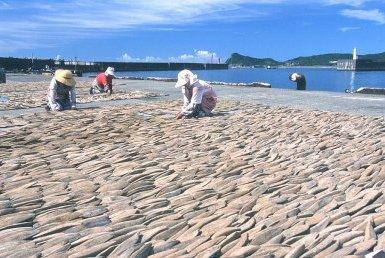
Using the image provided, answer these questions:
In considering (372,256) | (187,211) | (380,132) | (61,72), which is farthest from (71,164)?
(61,72)

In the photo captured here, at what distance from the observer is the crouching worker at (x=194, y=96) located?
457 inches

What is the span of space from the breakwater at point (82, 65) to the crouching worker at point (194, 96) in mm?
51744

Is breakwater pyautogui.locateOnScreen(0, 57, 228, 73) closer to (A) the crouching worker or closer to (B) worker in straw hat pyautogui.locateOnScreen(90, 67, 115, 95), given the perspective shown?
(B) worker in straw hat pyautogui.locateOnScreen(90, 67, 115, 95)

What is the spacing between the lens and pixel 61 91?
47.0 feet

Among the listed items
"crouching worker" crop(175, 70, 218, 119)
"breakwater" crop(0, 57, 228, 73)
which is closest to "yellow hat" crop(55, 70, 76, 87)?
"crouching worker" crop(175, 70, 218, 119)

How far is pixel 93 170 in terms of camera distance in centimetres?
666

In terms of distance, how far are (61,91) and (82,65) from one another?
3189 inches

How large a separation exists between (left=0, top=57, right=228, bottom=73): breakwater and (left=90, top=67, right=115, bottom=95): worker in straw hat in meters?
40.8

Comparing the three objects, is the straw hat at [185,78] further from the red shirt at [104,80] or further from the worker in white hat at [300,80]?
the worker in white hat at [300,80]

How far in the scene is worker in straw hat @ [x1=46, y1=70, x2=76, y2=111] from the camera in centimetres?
1371

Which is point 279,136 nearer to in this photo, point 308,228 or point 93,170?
point 93,170

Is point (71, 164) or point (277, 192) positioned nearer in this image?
point (277, 192)

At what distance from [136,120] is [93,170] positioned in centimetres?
530

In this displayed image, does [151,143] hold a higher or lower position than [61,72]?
lower
